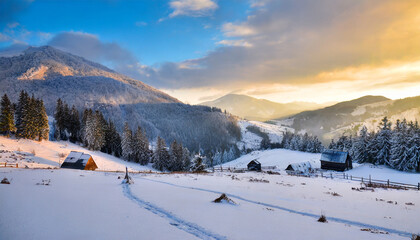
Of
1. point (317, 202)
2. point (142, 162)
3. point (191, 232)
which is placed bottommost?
point (142, 162)

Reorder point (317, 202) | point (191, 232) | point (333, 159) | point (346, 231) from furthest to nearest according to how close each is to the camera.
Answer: point (333, 159) < point (317, 202) < point (346, 231) < point (191, 232)

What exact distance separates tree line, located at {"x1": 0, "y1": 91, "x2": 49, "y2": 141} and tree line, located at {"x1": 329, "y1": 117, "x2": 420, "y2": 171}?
10224 centimetres

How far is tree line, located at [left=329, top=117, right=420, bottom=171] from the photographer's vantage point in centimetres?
5156

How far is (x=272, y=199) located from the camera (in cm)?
1658

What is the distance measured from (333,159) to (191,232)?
69849mm

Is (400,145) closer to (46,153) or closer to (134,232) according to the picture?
(134,232)

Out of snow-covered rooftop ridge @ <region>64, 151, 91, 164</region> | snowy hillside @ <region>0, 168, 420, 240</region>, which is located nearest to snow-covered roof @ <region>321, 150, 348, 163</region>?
snowy hillside @ <region>0, 168, 420, 240</region>

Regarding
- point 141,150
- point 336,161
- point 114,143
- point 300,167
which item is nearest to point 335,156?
point 336,161

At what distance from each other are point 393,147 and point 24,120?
10548cm

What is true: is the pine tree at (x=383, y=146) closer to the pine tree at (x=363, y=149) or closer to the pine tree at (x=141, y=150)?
the pine tree at (x=363, y=149)

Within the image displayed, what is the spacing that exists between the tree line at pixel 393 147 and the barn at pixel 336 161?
26.6ft

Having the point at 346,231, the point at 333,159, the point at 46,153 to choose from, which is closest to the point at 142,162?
the point at 46,153

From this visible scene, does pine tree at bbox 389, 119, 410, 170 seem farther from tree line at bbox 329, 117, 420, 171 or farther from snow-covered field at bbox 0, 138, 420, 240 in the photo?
snow-covered field at bbox 0, 138, 420, 240

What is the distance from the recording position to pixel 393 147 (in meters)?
56.3
